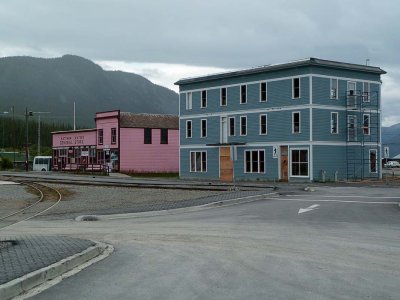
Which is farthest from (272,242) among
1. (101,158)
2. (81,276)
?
(101,158)

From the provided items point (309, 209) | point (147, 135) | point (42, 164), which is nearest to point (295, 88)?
point (309, 209)

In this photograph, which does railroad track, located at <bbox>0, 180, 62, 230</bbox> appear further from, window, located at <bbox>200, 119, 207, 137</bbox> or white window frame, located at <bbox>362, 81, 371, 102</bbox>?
white window frame, located at <bbox>362, 81, 371, 102</bbox>

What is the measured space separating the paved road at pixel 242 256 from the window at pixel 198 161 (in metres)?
33.7

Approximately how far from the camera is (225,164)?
52938mm

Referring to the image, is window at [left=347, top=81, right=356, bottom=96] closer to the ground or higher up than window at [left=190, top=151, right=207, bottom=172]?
higher up

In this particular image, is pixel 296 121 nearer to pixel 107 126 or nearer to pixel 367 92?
pixel 367 92

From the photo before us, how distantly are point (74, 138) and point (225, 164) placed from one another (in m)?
32.1

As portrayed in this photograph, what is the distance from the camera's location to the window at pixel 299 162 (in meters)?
45.9

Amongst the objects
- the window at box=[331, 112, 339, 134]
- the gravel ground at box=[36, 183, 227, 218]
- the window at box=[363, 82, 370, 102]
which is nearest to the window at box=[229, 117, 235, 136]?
the window at box=[331, 112, 339, 134]

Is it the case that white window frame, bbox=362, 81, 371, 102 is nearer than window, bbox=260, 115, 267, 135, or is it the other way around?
white window frame, bbox=362, 81, 371, 102

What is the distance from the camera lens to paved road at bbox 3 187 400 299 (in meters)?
7.85

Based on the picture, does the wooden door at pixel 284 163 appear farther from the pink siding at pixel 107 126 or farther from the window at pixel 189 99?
the pink siding at pixel 107 126

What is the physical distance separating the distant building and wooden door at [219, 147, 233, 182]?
89 mm

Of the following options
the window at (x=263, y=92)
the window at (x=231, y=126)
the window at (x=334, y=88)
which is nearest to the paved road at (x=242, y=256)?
the window at (x=334, y=88)
